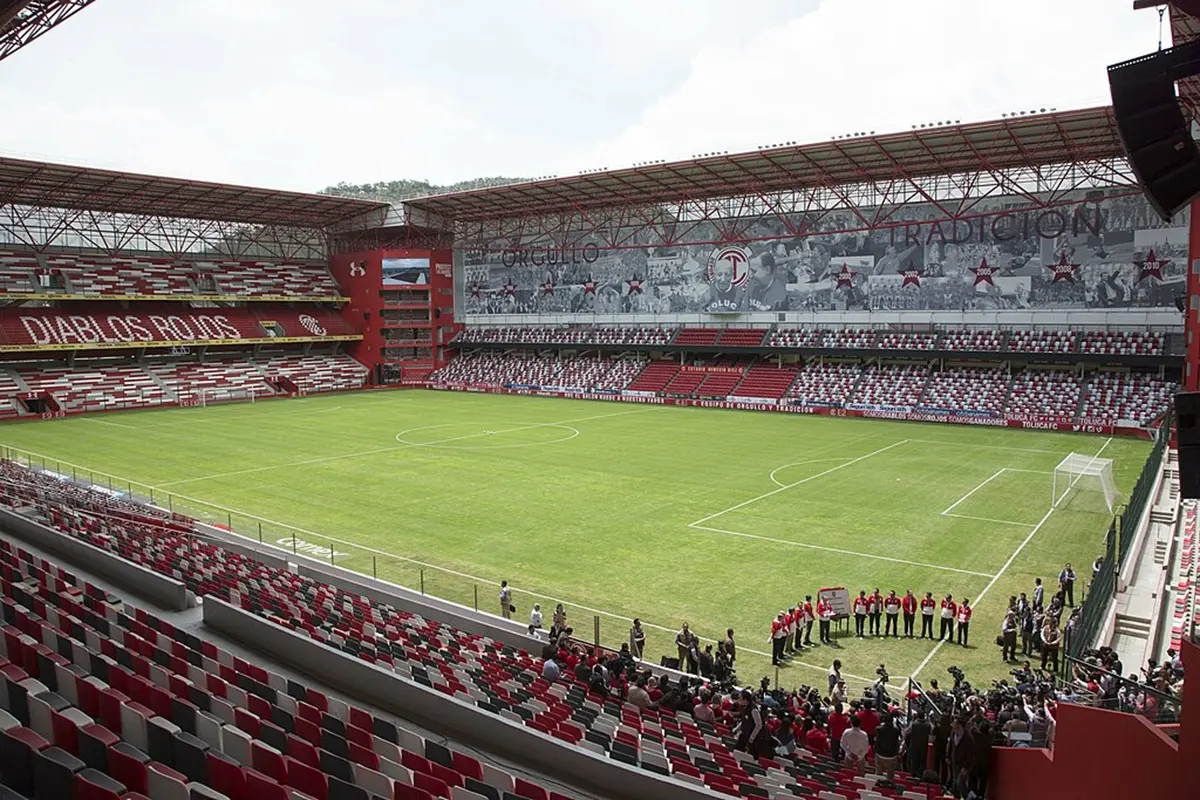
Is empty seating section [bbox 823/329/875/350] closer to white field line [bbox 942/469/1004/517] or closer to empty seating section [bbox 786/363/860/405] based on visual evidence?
empty seating section [bbox 786/363/860/405]

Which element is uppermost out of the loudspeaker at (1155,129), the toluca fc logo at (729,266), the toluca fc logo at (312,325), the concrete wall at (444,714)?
the toluca fc logo at (729,266)

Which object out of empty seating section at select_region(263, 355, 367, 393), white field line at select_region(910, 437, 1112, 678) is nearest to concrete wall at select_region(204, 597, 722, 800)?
white field line at select_region(910, 437, 1112, 678)

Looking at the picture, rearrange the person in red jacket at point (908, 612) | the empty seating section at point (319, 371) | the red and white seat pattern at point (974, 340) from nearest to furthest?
the person in red jacket at point (908, 612), the red and white seat pattern at point (974, 340), the empty seating section at point (319, 371)

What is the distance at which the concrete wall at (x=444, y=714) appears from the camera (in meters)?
8.85

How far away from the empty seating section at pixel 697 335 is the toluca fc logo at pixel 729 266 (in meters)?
3.42

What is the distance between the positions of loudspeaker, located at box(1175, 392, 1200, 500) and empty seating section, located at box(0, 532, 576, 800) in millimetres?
7687

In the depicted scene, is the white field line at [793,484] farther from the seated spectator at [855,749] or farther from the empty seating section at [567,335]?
the empty seating section at [567,335]

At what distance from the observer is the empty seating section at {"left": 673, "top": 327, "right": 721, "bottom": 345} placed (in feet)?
207

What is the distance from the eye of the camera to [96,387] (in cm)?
5688

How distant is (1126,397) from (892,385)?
12.8 metres

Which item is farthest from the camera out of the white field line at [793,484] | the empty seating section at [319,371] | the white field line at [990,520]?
the empty seating section at [319,371]

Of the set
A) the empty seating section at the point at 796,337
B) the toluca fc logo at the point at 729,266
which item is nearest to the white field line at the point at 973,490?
the empty seating section at the point at 796,337

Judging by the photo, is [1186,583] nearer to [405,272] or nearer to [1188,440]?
[1188,440]

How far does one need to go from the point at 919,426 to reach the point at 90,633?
4429 cm
